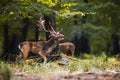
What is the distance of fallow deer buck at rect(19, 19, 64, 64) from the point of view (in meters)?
16.9

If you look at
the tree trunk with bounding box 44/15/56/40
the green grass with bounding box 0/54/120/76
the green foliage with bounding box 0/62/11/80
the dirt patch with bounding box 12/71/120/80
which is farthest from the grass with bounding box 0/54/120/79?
the tree trunk with bounding box 44/15/56/40

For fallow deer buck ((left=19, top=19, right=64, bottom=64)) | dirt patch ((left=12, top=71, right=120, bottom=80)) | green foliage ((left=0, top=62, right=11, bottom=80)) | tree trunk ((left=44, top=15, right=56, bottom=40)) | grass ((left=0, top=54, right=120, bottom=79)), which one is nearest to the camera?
green foliage ((left=0, top=62, right=11, bottom=80))

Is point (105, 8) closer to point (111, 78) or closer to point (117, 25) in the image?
point (117, 25)

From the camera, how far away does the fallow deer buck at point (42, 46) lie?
665 inches

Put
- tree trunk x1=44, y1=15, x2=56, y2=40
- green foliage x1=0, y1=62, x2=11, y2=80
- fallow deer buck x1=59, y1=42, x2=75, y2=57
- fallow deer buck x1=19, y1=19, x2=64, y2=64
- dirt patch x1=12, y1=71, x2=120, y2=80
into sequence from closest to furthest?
green foliage x1=0, y1=62, x2=11, y2=80 < dirt patch x1=12, y1=71, x2=120, y2=80 < fallow deer buck x1=19, y1=19, x2=64, y2=64 < tree trunk x1=44, y1=15, x2=56, y2=40 < fallow deer buck x1=59, y1=42, x2=75, y2=57

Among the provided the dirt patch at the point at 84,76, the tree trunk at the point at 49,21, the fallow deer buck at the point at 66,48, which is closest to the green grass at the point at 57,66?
the dirt patch at the point at 84,76

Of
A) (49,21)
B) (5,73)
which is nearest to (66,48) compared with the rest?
(49,21)

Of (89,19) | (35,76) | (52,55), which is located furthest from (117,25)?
(35,76)

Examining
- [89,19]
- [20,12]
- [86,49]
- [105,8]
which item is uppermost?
[20,12]

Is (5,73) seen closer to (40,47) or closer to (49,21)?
(40,47)

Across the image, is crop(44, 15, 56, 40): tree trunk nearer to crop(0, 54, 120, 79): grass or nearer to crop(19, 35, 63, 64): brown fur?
crop(19, 35, 63, 64): brown fur

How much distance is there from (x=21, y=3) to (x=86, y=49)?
15.4 metres

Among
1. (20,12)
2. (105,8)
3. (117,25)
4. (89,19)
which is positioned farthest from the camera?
(89,19)

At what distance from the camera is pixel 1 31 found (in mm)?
30641
